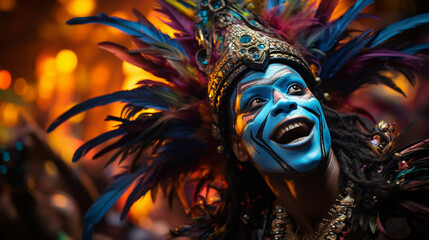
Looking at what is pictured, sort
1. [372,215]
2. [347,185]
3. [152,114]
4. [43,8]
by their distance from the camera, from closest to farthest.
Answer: [372,215], [347,185], [152,114], [43,8]

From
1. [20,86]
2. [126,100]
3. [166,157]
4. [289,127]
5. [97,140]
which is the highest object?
[289,127]

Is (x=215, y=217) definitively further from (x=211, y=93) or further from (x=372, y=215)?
(x=372, y=215)

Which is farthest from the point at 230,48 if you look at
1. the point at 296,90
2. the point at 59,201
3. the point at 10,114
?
the point at 10,114

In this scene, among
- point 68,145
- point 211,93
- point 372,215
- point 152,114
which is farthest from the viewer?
point 68,145

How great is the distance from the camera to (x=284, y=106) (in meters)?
1.77

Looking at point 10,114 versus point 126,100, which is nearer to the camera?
point 126,100

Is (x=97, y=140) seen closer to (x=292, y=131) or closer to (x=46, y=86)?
(x=292, y=131)

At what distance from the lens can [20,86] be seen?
6.49 metres

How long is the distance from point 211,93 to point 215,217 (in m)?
0.69

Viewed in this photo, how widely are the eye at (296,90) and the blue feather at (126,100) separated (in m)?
0.69

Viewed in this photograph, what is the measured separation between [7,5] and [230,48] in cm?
503

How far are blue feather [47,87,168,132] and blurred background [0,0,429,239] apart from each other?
A: 3.39 feet

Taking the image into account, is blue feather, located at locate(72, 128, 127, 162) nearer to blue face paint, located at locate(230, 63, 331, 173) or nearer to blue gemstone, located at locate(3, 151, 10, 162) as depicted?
blue face paint, located at locate(230, 63, 331, 173)

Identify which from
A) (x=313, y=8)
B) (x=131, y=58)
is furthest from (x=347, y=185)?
(x=131, y=58)
